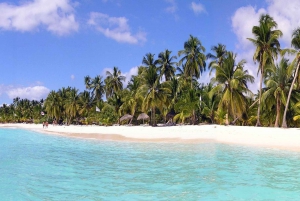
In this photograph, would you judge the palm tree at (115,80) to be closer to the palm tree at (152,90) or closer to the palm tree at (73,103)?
the palm tree at (73,103)

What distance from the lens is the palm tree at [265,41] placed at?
31.1 m

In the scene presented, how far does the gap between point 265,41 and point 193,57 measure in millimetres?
14927

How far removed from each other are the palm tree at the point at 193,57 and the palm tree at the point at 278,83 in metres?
14.5

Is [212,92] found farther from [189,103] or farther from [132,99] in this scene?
[132,99]

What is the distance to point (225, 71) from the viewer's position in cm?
3334

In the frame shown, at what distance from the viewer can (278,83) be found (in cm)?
3139

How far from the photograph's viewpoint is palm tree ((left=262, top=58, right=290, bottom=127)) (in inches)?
1209

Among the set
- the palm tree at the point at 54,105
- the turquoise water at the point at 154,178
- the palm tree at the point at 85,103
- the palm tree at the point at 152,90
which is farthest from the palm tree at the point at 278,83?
the palm tree at the point at 54,105

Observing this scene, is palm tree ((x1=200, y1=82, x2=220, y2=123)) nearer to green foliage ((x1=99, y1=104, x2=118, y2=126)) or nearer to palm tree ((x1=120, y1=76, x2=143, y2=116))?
palm tree ((x1=120, y1=76, x2=143, y2=116))

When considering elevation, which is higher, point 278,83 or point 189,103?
point 278,83

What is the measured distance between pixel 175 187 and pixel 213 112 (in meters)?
33.2

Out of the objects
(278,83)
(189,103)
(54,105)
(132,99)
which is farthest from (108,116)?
(278,83)

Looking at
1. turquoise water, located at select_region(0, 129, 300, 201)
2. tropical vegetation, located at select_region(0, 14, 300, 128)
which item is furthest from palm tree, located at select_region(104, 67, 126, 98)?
turquoise water, located at select_region(0, 129, 300, 201)

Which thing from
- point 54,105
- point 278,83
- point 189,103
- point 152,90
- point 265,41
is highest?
point 265,41
